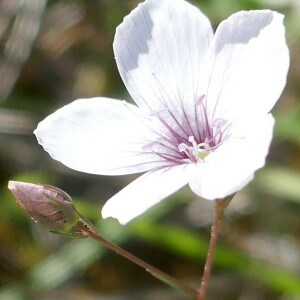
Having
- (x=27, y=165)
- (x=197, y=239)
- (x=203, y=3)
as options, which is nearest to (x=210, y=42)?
(x=197, y=239)

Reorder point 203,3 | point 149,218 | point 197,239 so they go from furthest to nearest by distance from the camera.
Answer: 1. point 203,3
2. point 149,218
3. point 197,239

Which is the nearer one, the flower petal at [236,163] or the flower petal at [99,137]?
the flower petal at [236,163]

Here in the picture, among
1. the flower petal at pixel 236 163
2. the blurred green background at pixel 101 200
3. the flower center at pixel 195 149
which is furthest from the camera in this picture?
the blurred green background at pixel 101 200

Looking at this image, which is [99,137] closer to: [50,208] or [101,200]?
[50,208]

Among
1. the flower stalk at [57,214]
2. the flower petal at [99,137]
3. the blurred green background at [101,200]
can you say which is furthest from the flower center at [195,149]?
the blurred green background at [101,200]

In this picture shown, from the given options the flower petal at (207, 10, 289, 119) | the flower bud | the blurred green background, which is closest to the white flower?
the flower petal at (207, 10, 289, 119)

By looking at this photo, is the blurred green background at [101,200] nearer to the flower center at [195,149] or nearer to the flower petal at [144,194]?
the flower center at [195,149]

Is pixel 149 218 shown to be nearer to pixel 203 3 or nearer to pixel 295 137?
pixel 295 137
